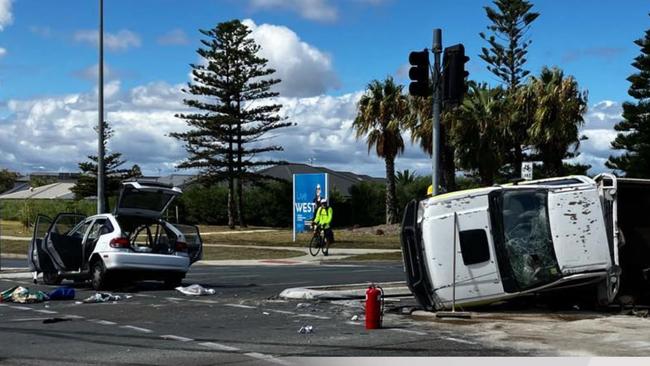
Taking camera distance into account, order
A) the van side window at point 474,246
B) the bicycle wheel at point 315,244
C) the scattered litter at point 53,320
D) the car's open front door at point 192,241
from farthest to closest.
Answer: the bicycle wheel at point 315,244
the car's open front door at point 192,241
the scattered litter at point 53,320
the van side window at point 474,246

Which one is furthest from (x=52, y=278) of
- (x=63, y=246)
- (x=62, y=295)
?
(x=62, y=295)

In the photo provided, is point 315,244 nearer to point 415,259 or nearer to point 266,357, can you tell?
point 415,259

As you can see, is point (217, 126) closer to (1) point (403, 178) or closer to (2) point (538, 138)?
(1) point (403, 178)

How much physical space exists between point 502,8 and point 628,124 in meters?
13.5

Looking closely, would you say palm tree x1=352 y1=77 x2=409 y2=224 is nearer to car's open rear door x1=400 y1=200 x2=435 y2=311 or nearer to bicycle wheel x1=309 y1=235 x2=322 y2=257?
bicycle wheel x1=309 y1=235 x2=322 y2=257

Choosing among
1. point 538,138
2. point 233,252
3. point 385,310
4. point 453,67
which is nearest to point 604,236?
point 385,310

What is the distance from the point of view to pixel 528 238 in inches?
435

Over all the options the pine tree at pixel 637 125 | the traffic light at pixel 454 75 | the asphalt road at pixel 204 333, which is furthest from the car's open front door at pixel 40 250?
the pine tree at pixel 637 125

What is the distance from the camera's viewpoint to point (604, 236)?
35.5 feet

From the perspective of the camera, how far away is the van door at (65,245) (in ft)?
54.5

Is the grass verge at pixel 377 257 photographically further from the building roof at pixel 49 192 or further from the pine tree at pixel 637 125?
the building roof at pixel 49 192

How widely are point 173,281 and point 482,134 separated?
22.6 m

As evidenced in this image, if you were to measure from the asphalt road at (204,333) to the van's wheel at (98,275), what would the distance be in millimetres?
272

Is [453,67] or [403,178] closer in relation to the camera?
[453,67]
